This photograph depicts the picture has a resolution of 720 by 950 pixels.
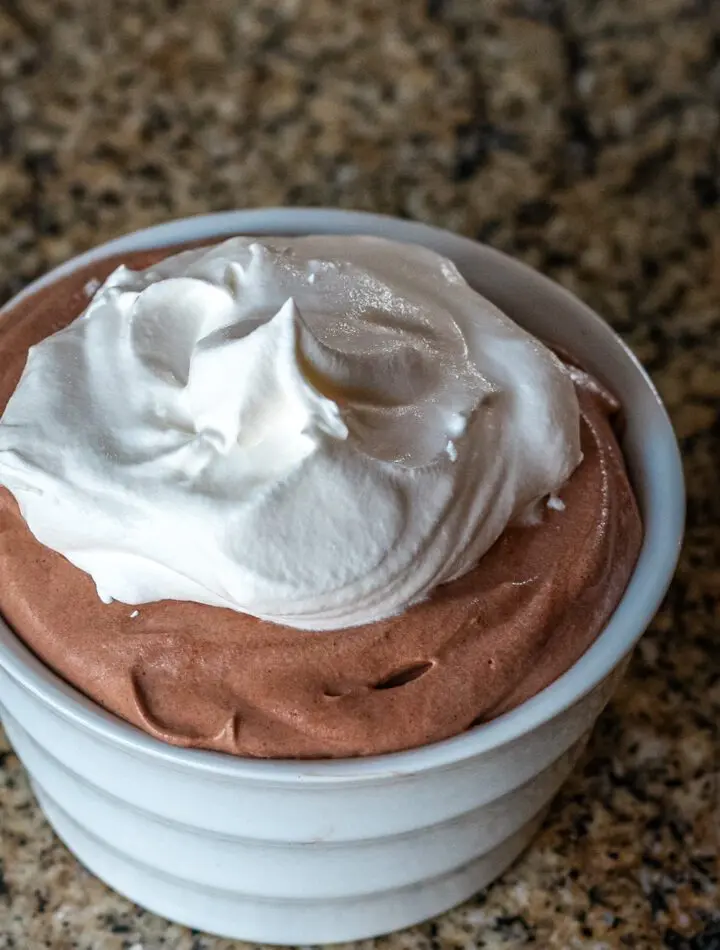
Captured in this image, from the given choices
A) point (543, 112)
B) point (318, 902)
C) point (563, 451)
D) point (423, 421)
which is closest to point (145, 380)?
point (423, 421)

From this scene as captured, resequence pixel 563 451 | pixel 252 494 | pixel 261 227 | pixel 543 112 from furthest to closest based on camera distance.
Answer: pixel 543 112 → pixel 261 227 → pixel 563 451 → pixel 252 494

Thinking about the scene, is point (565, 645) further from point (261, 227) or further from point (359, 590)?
point (261, 227)

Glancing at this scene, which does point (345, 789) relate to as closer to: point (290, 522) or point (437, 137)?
point (290, 522)

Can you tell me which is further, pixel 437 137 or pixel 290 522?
pixel 437 137

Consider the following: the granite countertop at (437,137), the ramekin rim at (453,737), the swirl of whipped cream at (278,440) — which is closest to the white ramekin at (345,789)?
the ramekin rim at (453,737)

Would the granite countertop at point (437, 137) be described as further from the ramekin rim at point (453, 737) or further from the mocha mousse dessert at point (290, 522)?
the mocha mousse dessert at point (290, 522)

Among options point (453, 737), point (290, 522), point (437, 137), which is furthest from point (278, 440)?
point (437, 137)
